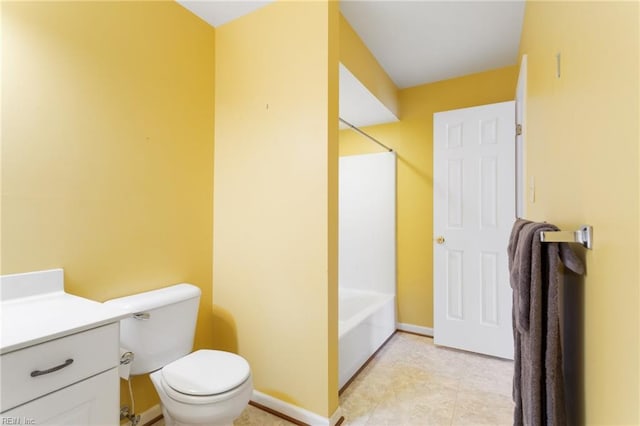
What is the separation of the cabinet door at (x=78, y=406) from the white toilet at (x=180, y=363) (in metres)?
0.30

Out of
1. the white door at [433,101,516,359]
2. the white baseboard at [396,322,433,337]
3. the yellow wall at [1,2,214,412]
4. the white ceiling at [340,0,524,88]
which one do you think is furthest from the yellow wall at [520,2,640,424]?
the white baseboard at [396,322,433,337]

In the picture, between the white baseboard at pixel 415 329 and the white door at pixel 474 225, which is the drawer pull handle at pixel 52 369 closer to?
the white door at pixel 474 225

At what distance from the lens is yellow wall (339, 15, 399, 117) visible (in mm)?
2041

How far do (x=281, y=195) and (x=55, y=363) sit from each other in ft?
3.82

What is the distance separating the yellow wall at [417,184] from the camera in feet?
9.50

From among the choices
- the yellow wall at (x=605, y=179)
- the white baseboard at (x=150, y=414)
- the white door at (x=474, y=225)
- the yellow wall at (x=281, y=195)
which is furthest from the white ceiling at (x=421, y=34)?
the white baseboard at (x=150, y=414)

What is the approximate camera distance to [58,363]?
35.5 inches

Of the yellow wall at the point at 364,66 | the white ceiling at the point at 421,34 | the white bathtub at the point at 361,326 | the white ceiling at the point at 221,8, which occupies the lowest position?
the white bathtub at the point at 361,326

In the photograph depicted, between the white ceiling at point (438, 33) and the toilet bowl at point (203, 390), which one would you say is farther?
the white ceiling at point (438, 33)

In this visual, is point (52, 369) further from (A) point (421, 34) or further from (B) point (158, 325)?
(A) point (421, 34)

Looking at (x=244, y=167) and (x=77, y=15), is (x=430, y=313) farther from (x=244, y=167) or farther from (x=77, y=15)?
(x=77, y=15)

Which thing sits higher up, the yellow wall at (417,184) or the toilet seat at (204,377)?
the yellow wall at (417,184)


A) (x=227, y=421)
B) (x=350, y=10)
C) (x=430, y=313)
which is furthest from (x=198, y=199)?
(x=430, y=313)

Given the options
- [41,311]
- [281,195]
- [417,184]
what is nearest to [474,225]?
[417,184]
